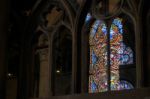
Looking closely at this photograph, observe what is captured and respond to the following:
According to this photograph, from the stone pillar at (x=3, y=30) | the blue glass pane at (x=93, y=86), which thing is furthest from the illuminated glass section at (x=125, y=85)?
the stone pillar at (x=3, y=30)

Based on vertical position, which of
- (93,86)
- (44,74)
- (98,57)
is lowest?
(93,86)

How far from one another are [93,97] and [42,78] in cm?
115

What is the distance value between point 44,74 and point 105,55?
1.00 meters

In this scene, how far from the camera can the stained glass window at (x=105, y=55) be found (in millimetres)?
5387

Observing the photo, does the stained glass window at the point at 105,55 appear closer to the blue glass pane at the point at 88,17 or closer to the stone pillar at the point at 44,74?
the blue glass pane at the point at 88,17

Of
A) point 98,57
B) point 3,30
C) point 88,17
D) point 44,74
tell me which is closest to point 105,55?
point 98,57

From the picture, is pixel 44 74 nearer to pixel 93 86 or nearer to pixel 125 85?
pixel 93 86

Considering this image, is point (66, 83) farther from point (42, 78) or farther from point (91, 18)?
point (91, 18)

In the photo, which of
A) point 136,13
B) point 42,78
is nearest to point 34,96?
point 42,78

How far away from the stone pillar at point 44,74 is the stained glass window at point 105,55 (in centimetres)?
69

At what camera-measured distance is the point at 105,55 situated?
559 centimetres

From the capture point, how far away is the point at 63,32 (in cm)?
612

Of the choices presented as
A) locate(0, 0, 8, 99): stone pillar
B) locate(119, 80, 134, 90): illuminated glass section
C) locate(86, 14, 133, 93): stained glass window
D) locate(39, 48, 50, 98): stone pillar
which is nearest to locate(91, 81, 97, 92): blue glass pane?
locate(86, 14, 133, 93): stained glass window

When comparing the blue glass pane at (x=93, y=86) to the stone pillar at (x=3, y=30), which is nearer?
the stone pillar at (x=3, y=30)
